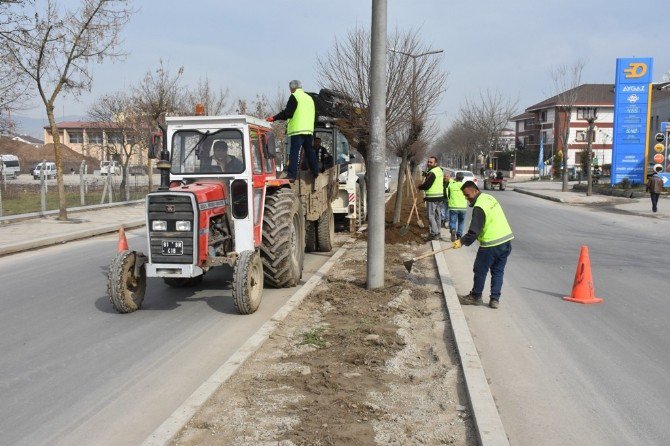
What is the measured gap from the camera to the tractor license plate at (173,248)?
753cm

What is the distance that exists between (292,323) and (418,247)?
23.6ft

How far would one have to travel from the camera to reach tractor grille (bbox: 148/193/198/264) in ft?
24.3

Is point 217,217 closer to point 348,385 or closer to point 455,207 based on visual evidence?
point 348,385

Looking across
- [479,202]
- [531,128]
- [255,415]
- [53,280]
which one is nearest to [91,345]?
[255,415]

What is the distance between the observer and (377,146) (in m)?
9.01

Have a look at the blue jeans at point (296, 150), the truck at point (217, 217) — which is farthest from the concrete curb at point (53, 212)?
the blue jeans at point (296, 150)

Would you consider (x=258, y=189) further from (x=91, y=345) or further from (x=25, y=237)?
(x=25, y=237)

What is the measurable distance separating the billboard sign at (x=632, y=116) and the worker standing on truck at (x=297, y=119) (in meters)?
30.2

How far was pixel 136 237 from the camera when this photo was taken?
16859 millimetres

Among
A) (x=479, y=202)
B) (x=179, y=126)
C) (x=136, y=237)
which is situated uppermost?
(x=179, y=126)

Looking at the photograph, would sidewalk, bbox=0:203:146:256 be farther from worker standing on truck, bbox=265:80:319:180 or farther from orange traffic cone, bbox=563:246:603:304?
orange traffic cone, bbox=563:246:603:304

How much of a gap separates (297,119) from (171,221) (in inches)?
134

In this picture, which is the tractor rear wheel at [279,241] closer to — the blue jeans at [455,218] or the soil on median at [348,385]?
the soil on median at [348,385]

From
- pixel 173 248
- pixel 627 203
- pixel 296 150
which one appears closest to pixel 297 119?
pixel 296 150
